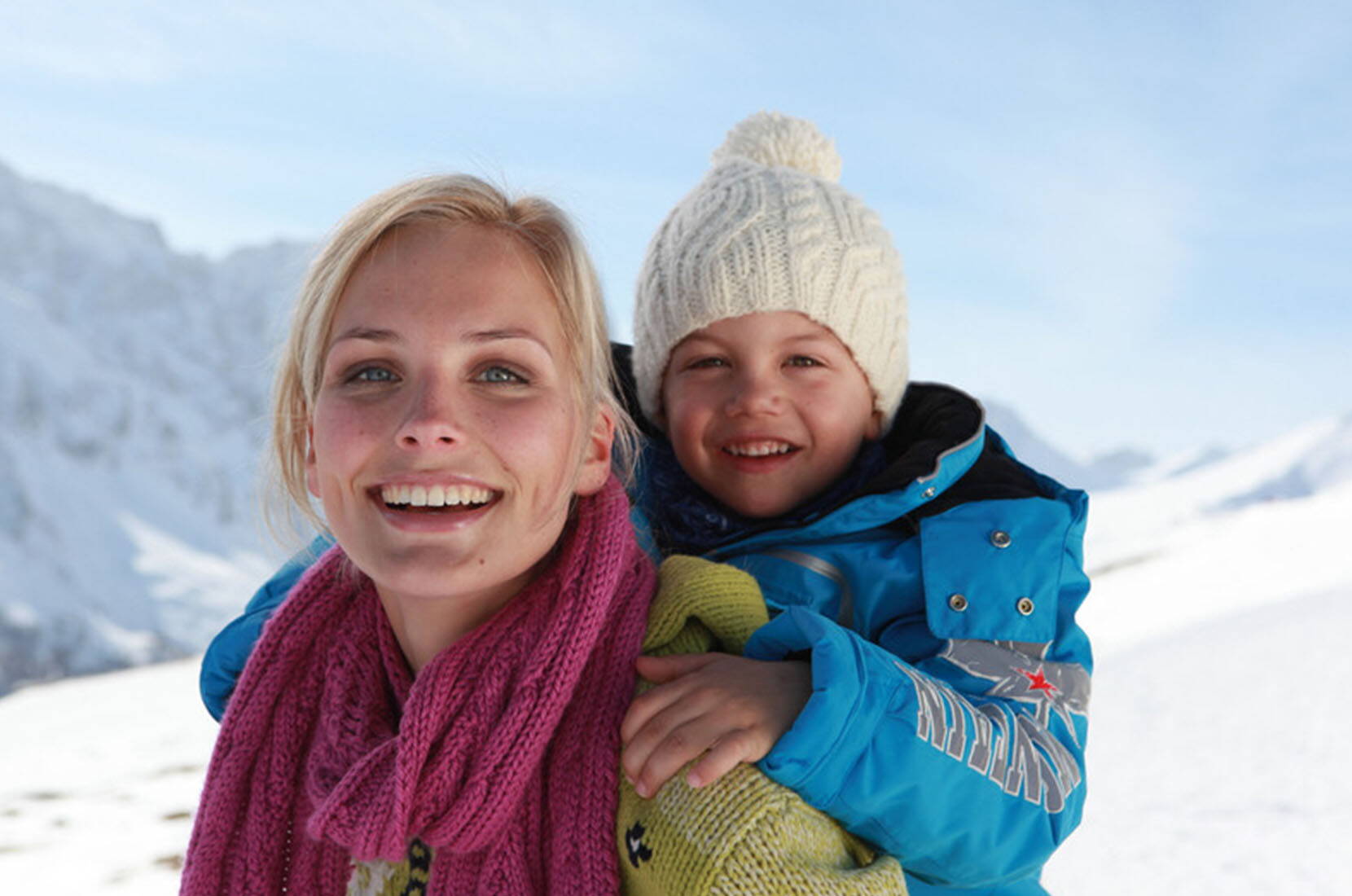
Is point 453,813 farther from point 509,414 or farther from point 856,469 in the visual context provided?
point 856,469

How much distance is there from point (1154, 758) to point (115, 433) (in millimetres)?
80145

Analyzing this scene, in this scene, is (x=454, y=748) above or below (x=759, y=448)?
below

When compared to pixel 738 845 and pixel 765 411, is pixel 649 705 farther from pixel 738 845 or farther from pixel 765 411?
pixel 765 411

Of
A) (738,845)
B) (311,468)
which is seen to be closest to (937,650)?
(738,845)

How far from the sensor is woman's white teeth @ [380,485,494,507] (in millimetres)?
1321

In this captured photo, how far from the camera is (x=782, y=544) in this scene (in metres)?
1.99

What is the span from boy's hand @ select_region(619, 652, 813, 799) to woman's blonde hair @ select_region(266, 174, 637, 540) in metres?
0.38

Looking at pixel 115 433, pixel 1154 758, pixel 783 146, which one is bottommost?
→ pixel 1154 758

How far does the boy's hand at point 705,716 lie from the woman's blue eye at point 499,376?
37 centimetres

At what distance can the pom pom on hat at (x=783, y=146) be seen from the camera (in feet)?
7.80

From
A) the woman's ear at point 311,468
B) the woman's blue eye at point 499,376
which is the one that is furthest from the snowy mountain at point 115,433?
the woman's blue eye at point 499,376

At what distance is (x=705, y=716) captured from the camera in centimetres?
123

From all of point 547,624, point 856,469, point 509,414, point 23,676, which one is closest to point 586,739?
point 547,624

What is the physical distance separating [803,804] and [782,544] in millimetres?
771
